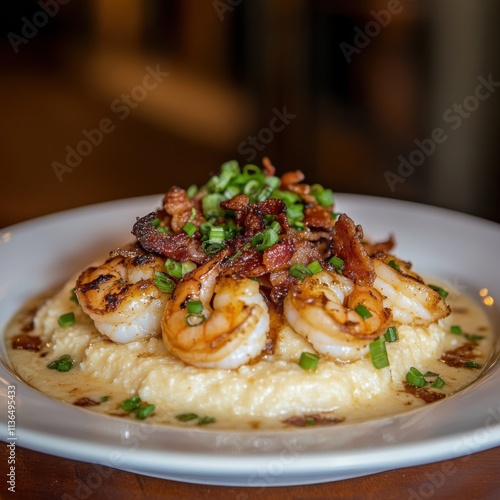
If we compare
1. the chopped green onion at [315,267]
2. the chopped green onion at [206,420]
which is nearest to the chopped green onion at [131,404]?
the chopped green onion at [206,420]

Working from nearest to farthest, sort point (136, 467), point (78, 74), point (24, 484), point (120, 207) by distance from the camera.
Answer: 1. point (136, 467)
2. point (24, 484)
3. point (120, 207)
4. point (78, 74)

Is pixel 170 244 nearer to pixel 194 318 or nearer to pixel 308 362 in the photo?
pixel 194 318

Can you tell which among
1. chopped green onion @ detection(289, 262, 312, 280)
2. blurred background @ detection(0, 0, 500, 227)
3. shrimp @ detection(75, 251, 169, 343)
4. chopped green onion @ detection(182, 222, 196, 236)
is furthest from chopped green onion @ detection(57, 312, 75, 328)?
blurred background @ detection(0, 0, 500, 227)

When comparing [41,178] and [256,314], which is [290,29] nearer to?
[41,178]

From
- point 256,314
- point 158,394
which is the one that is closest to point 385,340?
point 256,314

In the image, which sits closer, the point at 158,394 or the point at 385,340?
the point at 158,394

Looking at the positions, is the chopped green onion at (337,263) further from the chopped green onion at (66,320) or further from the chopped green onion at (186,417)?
the chopped green onion at (66,320)

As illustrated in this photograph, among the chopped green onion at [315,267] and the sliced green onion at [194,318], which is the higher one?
the chopped green onion at [315,267]
